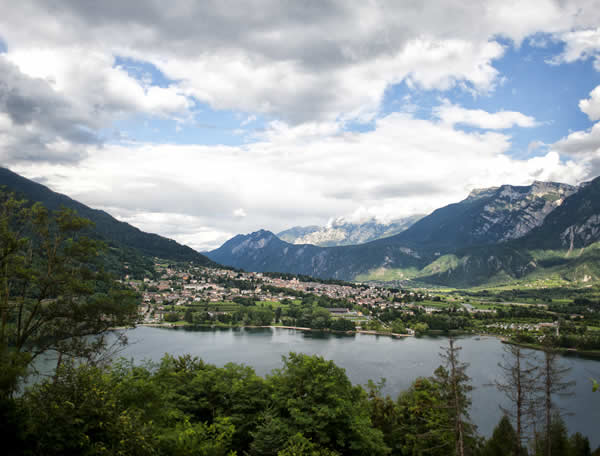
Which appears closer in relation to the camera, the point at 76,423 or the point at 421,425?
the point at 76,423

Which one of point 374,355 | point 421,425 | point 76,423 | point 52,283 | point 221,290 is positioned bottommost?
point 374,355

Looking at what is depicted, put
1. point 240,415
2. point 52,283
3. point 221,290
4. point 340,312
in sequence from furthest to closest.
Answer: point 221,290 → point 340,312 → point 240,415 → point 52,283

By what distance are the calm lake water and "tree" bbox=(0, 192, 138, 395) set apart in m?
28.2

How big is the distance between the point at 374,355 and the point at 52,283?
171ft

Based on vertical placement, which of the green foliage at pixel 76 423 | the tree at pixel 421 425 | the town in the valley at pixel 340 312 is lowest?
the town in the valley at pixel 340 312

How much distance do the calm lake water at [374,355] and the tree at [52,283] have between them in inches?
1109

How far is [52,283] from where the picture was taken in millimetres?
12430

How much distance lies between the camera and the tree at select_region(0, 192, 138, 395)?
38.1 ft

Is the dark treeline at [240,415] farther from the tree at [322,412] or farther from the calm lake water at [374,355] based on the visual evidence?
the calm lake water at [374,355]

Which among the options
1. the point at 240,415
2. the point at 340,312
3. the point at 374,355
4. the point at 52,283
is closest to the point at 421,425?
the point at 240,415

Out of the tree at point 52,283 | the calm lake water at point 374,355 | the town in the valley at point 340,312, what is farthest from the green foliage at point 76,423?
the town in the valley at point 340,312

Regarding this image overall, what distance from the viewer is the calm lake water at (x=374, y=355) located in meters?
37.6

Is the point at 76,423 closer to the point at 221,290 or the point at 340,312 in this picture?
the point at 340,312

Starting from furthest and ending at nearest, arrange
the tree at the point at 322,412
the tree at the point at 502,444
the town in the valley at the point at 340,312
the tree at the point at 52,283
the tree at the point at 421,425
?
the town in the valley at the point at 340,312 < the tree at the point at 502,444 < the tree at the point at 421,425 < the tree at the point at 322,412 < the tree at the point at 52,283
